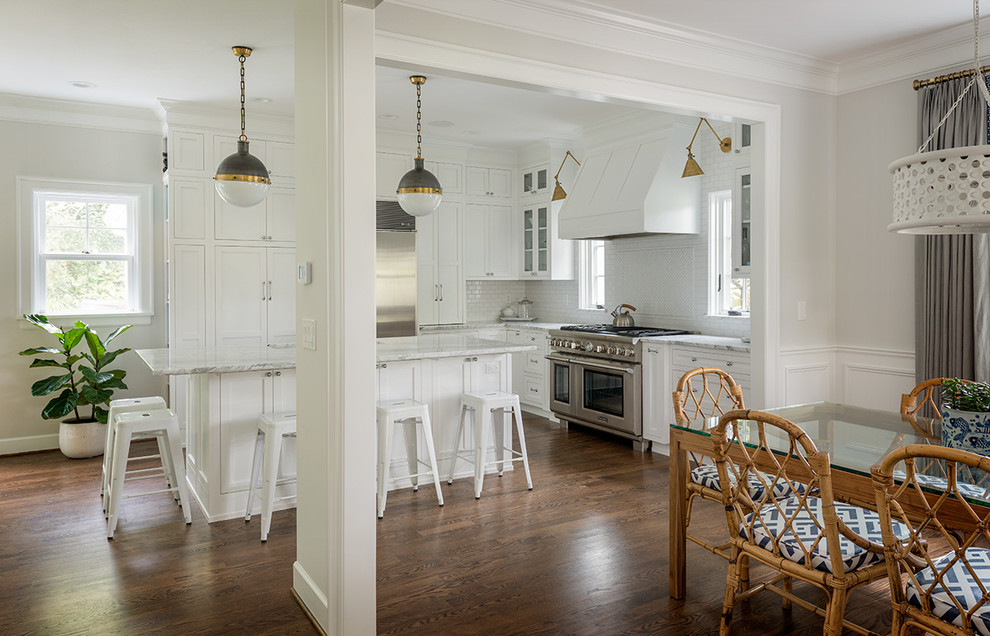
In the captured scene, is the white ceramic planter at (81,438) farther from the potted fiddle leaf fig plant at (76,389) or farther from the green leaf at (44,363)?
the green leaf at (44,363)

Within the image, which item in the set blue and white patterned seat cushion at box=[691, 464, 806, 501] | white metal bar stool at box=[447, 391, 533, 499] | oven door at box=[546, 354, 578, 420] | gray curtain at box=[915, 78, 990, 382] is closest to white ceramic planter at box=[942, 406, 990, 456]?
blue and white patterned seat cushion at box=[691, 464, 806, 501]

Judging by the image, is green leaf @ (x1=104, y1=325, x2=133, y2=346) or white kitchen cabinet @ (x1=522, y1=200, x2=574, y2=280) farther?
white kitchen cabinet @ (x1=522, y1=200, x2=574, y2=280)

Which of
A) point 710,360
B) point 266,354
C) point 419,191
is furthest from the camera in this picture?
point 710,360

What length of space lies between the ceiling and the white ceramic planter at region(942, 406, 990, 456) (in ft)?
7.33

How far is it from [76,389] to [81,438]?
415 mm

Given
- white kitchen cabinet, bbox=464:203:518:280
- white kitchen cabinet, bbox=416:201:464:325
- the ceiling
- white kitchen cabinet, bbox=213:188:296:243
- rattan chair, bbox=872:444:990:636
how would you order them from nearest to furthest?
rattan chair, bbox=872:444:990:636 < the ceiling < white kitchen cabinet, bbox=213:188:296:243 < white kitchen cabinet, bbox=416:201:464:325 < white kitchen cabinet, bbox=464:203:518:280

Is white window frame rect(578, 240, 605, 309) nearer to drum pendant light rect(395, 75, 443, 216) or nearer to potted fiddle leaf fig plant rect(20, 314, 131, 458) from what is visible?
drum pendant light rect(395, 75, 443, 216)

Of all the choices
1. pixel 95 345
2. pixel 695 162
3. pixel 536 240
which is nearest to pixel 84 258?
pixel 95 345

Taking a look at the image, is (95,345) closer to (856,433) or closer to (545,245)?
(545,245)

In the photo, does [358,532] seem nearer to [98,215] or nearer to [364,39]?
[364,39]

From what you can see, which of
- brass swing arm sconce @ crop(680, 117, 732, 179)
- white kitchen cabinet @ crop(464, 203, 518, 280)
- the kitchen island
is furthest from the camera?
white kitchen cabinet @ crop(464, 203, 518, 280)

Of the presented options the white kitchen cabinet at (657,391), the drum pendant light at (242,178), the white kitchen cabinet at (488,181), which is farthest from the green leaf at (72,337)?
the white kitchen cabinet at (657,391)

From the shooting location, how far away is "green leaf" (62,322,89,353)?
203 inches

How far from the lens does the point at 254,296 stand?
19.1 ft
